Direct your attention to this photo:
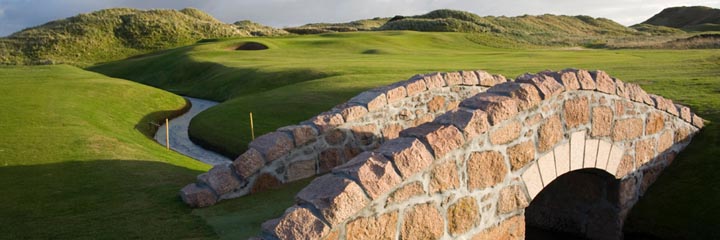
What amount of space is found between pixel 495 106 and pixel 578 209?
6.18m

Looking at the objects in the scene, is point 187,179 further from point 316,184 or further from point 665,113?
point 665,113

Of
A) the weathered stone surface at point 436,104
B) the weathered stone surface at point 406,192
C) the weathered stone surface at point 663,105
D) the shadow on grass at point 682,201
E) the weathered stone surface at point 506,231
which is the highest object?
the weathered stone surface at point 663,105

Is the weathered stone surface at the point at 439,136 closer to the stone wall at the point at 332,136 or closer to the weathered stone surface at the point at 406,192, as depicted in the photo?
the weathered stone surface at the point at 406,192

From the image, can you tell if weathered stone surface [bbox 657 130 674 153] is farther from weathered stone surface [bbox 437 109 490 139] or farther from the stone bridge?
weathered stone surface [bbox 437 109 490 139]

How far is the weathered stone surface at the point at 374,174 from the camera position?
6.04 meters

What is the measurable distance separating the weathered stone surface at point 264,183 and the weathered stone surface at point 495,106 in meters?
5.42

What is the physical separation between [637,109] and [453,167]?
211 inches

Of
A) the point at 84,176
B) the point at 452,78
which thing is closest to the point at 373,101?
the point at 452,78

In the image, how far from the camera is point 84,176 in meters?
13.4

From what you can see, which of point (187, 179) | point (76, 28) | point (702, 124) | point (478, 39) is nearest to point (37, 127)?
point (187, 179)

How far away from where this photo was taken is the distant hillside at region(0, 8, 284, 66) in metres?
66.2

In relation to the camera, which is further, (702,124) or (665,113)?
(702,124)

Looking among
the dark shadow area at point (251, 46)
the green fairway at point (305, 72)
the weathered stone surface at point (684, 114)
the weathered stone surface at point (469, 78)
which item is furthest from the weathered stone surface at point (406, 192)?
the dark shadow area at point (251, 46)

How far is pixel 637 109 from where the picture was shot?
34.3 ft
